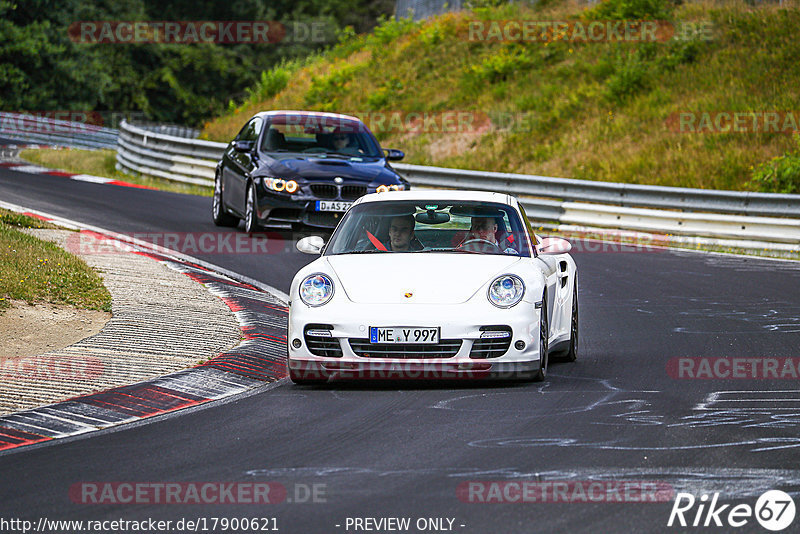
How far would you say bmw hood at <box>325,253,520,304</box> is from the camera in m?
8.59

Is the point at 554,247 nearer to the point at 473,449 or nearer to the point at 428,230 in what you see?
Result: the point at 428,230

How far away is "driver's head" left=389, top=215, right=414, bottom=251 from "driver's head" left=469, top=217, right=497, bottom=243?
1.49 feet

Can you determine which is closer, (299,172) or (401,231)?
(401,231)

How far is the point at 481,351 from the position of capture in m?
8.48

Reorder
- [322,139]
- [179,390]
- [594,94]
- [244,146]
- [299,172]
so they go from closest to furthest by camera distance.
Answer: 1. [179,390]
2. [299,172]
3. [244,146]
4. [322,139]
5. [594,94]

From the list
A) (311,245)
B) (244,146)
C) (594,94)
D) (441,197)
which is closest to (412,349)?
(311,245)

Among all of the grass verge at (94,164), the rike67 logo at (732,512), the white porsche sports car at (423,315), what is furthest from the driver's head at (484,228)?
the grass verge at (94,164)

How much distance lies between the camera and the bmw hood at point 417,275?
8586 millimetres

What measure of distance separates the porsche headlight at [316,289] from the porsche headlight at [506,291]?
1089 millimetres

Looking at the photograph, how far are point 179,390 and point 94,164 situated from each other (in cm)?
2408

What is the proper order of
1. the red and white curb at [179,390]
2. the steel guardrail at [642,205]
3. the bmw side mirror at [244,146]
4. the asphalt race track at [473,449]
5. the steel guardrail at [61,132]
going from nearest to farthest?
the asphalt race track at [473,449] < the red and white curb at [179,390] < the bmw side mirror at [244,146] < the steel guardrail at [642,205] < the steel guardrail at [61,132]

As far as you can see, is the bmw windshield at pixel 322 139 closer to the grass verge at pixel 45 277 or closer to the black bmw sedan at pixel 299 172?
the black bmw sedan at pixel 299 172

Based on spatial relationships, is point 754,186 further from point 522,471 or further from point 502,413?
point 522,471

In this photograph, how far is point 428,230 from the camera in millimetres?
10078
